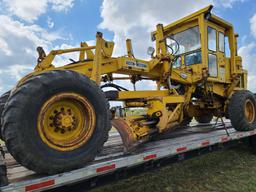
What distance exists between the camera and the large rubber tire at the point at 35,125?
2568 mm

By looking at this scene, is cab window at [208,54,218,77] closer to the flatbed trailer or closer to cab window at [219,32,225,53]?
cab window at [219,32,225,53]

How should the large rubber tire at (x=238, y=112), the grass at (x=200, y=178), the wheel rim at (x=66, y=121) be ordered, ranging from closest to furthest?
the wheel rim at (x=66, y=121), the grass at (x=200, y=178), the large rubber tire at (x=238, y=112)

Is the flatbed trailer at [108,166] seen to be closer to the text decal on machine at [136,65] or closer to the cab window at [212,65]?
the text decal on machine at [136,65]

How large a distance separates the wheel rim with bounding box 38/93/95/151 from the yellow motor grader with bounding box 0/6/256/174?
1 cm

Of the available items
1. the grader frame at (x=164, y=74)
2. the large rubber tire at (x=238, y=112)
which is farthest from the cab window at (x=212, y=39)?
the large rubber tire at (x=238, y=112)

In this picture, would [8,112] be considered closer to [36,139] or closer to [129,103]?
[36,139]

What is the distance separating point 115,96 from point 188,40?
3038 millimetres

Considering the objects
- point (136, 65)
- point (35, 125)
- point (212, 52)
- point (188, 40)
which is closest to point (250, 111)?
point (212, 52)

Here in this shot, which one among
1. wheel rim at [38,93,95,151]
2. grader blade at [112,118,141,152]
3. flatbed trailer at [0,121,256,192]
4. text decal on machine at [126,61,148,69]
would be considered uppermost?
text decal on machine at [126,61,148,69]

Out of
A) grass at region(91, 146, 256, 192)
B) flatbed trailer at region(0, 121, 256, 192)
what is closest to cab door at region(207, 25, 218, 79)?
flatbed trailer at region(0, 121, 256, 192)

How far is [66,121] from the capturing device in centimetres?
302

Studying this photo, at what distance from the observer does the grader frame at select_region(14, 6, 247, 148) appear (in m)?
4.06

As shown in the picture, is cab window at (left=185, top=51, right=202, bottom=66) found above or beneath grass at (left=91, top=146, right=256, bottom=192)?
above

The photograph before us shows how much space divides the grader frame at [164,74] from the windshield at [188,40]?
0.35 ft
